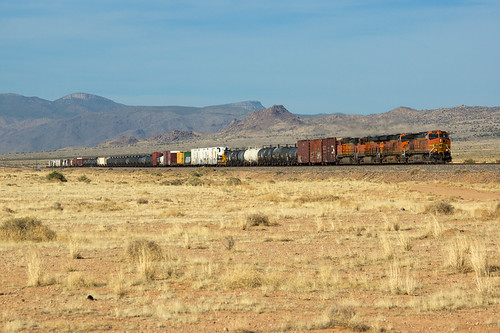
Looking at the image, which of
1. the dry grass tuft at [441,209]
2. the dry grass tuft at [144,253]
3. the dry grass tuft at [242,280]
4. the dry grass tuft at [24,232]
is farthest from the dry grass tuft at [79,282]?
the dry grass tuft at [441,209]

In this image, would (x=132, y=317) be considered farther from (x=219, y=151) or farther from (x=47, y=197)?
(x=219, y=151)

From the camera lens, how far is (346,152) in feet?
222

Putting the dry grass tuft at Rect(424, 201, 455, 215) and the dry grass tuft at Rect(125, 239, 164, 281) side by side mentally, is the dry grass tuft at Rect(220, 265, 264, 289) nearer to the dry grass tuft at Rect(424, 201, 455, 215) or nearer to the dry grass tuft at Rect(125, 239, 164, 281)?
the dry grass tuft at Rect(125, 239, 164, 281)

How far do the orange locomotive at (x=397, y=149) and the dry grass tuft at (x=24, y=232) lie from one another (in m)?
40.9

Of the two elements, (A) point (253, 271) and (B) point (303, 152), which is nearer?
(A) point (253, 271)

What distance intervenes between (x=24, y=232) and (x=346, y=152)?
49.6 m

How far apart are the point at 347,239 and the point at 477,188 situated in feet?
87.0

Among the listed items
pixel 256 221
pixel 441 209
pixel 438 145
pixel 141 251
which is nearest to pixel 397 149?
pixel 438 145

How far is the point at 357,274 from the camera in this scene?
599 inches

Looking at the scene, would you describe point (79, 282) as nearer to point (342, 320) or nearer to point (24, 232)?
point (342, 320)

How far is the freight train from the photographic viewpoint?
5697 cm

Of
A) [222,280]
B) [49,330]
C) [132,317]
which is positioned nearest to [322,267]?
[222,280]

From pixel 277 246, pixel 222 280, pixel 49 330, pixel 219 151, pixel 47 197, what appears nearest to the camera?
pixel 49 330

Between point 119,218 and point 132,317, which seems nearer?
point 132,317
